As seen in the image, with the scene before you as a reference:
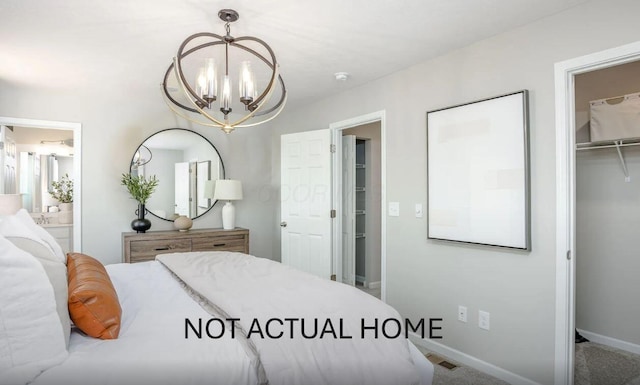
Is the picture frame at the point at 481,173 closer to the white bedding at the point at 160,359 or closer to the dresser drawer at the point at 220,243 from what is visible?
the white bedding at the point at 160,359

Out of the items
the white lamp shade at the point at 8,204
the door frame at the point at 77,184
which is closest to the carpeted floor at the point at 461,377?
the white lamp shade at the point at 8,204

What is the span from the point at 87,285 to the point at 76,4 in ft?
5.38

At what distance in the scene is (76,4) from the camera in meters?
2.17

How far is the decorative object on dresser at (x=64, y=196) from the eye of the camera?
14.2ft

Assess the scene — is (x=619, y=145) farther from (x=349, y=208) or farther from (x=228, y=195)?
(x=228, y=195)

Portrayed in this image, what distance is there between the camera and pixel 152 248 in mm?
3994

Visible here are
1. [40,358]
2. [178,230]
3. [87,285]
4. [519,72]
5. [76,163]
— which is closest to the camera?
[40,358]

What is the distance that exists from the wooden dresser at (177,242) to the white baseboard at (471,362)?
7.42 ft

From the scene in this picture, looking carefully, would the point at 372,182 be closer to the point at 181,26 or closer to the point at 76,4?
the point at 181,26

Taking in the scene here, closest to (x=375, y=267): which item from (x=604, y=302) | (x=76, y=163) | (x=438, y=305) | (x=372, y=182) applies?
(x=372, y=182)

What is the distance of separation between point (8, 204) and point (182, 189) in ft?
6.48

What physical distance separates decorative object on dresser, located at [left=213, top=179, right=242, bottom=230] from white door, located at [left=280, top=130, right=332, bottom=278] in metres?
0.56

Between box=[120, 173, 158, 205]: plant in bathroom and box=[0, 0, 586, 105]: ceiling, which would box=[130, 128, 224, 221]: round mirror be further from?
box=[0, 0, 586, 105]: ceiling

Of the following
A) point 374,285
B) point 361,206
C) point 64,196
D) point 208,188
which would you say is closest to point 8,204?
point 64,196
